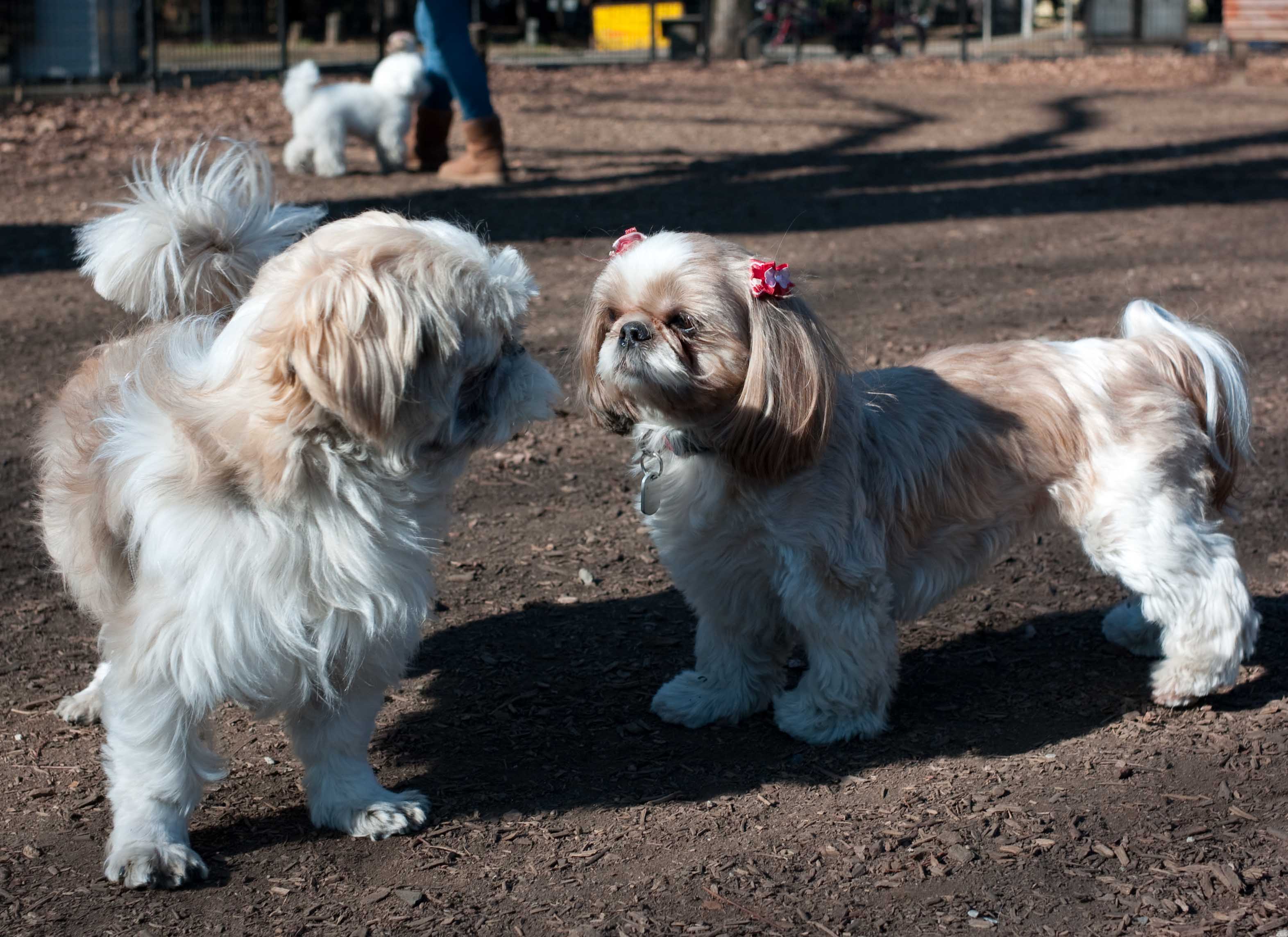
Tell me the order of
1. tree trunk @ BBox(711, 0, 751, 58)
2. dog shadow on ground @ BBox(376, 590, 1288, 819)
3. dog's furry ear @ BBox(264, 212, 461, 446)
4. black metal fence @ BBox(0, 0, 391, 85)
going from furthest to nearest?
tree trunk @ BBox(711, 0, 751, 58) → black metal fence @ BBox(0, 0, 391, 85) → dog shadow on ground @ BBox(376, 590, 1288, 819) → dog's furry ear @ BBox(264, 212, 461, 446)

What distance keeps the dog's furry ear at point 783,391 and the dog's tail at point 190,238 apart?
127cm

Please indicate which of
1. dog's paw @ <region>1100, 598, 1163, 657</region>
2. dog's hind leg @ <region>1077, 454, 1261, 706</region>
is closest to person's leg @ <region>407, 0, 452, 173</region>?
dog's paw @ <region>1100, 598, 1163, 657</region>

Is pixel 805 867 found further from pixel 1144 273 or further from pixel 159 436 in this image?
pixel 1144 273

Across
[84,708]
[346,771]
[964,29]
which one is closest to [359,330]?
[346,771]

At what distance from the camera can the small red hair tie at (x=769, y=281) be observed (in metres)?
3.18

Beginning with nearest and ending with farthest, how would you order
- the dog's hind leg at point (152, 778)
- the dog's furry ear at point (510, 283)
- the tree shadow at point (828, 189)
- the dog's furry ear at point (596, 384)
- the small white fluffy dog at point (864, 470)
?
the dog's furry ear at point (510, 283), the dog's hind leg at point (152, 778), the small white fluffy dog at point (864, 470), the dog's furry ear at point (596, 384), the tree shadow at point (828, 189)

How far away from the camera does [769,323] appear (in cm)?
318

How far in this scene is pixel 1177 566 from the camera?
11.8 feet

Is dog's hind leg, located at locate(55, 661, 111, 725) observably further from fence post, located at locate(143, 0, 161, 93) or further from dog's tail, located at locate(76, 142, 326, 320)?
fence post, located at locate(143, 0, 161, 93)

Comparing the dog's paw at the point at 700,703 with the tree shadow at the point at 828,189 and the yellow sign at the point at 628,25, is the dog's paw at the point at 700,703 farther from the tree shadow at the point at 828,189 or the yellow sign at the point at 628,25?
the yellow sign at the point at 628,25

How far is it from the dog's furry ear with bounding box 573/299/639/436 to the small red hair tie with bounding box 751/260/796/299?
0.42 metres

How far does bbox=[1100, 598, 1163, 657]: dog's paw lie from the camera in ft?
13.5

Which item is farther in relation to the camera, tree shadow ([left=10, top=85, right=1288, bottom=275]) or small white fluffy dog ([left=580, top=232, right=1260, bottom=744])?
tree shadow ([left=10, top=85, right=1288, bottom=275])

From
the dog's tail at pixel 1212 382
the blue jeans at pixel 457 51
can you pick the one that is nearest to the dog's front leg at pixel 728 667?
the dog's tail at pixel 1212 382
